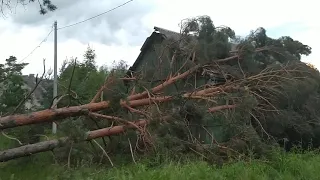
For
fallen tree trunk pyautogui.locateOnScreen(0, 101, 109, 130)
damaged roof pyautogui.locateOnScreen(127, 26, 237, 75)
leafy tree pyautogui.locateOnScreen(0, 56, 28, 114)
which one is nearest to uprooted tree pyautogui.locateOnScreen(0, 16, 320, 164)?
fallen tree trunk pyautogui.locateOnScreen(0, 101, 109, 130)

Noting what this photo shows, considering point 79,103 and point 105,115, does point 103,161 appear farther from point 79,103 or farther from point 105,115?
point 79,103

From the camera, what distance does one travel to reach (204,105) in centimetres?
953

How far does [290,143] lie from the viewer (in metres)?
11.0

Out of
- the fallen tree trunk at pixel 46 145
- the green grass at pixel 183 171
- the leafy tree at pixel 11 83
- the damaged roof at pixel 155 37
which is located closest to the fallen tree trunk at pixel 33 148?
the fallen tree trunk at pixel 46 145

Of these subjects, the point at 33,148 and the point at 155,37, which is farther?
the point at 155,37

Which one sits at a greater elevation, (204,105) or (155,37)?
(155,37)

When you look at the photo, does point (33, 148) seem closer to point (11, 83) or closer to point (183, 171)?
point (183, 171)

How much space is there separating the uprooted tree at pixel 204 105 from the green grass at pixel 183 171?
0.40 meters

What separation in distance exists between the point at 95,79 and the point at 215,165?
410 inches

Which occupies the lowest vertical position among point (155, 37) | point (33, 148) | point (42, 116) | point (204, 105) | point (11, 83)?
point (33, 148)

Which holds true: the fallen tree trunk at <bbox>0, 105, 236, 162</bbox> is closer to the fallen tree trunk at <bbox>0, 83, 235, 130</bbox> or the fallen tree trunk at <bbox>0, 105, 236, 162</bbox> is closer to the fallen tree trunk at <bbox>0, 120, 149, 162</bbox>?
the fallen tree trunk at <bbox>0, 120, 149, 162</bbox>

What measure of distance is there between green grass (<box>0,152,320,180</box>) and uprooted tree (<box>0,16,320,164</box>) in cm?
40

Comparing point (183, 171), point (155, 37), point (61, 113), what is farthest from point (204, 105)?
point (155, 37)

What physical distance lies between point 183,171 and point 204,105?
12.2ft
